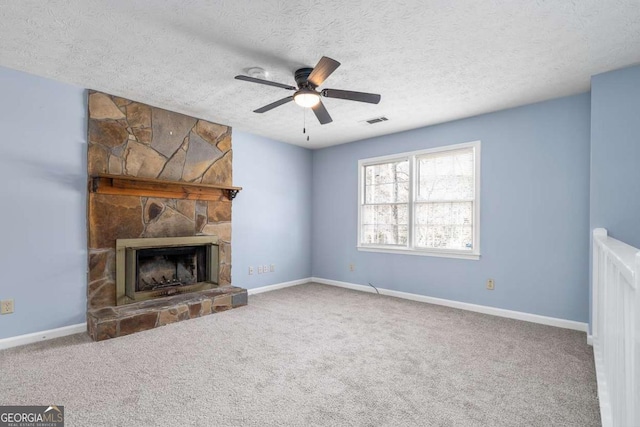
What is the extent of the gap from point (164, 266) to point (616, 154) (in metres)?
4.90

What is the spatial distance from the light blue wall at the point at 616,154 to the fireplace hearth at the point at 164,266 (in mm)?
4336

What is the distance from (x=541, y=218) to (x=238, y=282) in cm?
405

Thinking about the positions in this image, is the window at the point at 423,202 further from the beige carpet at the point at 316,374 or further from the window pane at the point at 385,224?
the beige carpet at the point at 316,374

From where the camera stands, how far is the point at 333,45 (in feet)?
8.27

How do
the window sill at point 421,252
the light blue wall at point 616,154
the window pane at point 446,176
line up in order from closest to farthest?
the light blue wall at point 616,154, the window sill at point 421,252, the window pane at point 446,176

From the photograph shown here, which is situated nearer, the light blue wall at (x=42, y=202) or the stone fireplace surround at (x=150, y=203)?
the light blue wall at (x=42, y=202)

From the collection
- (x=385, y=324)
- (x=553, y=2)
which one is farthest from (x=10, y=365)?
(x=553, y=2)

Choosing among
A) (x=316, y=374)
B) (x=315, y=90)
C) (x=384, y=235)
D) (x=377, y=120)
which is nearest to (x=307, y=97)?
(x=315, y=90)

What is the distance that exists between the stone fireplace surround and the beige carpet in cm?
26

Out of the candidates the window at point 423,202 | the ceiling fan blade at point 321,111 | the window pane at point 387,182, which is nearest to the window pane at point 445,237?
the window at point 423,202

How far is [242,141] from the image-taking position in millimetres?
4988

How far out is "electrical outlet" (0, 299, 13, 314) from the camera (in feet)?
9.62

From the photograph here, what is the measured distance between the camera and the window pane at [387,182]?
16.4 ft

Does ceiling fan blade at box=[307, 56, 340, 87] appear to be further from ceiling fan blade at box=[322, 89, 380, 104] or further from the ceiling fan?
ceiling fan blade at box=[322, 89, 380, 104]
